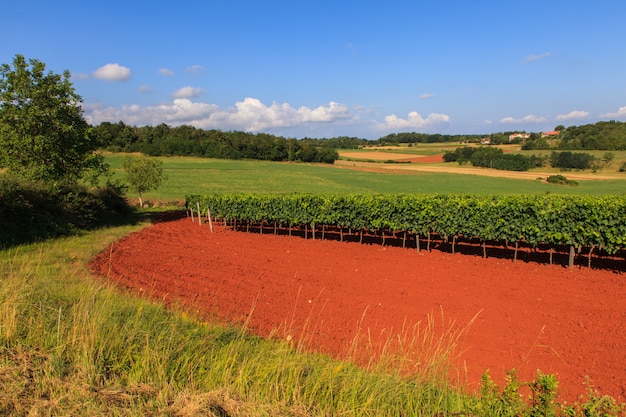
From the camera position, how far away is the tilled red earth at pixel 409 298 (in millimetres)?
7441

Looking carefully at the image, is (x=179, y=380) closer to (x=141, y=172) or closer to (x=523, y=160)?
(x=141, y=172)

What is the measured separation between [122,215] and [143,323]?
25569 mm

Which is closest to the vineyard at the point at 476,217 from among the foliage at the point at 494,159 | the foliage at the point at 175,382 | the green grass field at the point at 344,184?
the foliage at the point at 175,382

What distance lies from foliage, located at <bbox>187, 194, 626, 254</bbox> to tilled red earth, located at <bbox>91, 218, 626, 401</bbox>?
1.12m

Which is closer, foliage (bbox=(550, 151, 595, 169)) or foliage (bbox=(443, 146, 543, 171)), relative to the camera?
foliage (bbox=(550, 151, 595, 169))

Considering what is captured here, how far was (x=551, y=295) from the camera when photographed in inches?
436

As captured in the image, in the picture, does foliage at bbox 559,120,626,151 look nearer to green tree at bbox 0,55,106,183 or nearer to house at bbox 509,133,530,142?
house at bbox 509,133,530,142

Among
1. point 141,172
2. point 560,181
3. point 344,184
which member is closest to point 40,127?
point 141,172

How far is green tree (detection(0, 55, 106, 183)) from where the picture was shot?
62.6 feet

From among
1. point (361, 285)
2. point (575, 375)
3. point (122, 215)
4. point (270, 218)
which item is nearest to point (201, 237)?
point (270, 218)

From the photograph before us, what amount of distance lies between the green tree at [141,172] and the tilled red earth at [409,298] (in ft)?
47.5

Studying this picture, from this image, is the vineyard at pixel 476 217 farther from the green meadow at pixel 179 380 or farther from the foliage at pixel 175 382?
the foliage at pixel 175 382

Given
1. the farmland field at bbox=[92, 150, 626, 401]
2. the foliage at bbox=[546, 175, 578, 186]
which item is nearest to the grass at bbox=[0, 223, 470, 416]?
the farmland field at bbox=[92, 150, 626, 401]

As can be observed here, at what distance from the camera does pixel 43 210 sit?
1927cm
